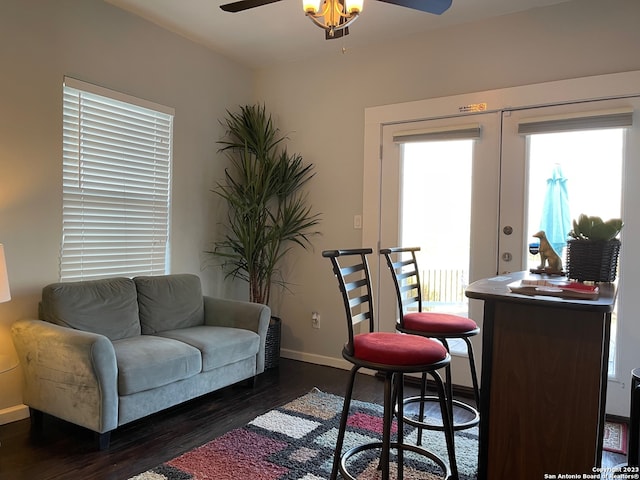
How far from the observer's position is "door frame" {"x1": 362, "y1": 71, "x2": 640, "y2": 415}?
→ 2.95m

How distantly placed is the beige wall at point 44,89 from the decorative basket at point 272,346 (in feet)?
3.56

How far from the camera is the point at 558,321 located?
58.5 inches

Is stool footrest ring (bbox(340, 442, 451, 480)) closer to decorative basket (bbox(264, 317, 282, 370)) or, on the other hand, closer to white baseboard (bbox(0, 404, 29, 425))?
decorative basket (bbox(264, 317, 282, 370))

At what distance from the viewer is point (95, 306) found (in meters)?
2.97

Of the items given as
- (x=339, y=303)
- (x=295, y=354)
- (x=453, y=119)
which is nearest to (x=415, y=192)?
(x=453, y=119)

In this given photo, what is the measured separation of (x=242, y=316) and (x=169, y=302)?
0.55 metres

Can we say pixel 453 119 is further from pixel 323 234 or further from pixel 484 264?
pixel 323 234

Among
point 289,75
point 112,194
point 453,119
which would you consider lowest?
point 112,194

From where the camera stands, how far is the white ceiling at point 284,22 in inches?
128

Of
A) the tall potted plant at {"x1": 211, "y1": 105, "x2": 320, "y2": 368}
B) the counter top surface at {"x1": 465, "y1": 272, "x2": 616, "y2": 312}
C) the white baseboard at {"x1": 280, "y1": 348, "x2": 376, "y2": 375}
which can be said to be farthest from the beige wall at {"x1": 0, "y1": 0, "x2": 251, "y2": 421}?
the counter top surface at {"x1": 465, "y1": 272, "x2": 616, "y2": 312}

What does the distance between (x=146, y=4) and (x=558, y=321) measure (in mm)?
3337

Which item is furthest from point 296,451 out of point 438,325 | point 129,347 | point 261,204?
point 261,204

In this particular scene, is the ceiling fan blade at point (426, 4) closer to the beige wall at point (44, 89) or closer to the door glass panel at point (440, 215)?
the door glass panel at point (440, 215)

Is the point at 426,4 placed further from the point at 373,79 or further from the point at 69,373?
the point at 69,373
